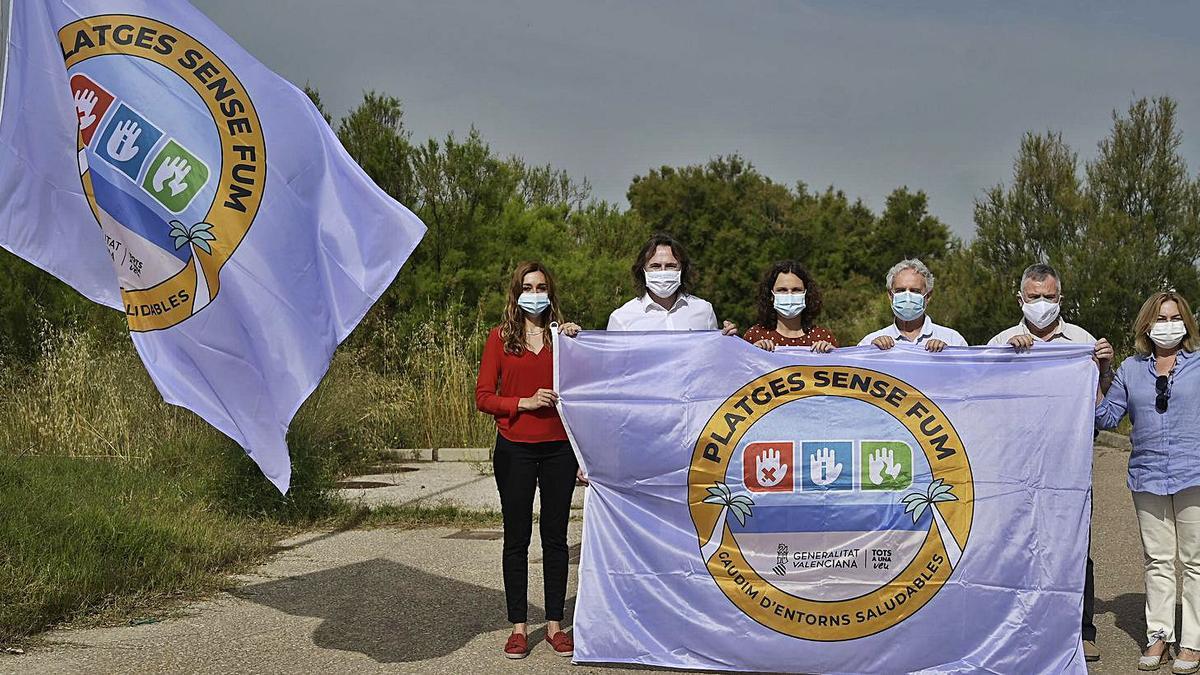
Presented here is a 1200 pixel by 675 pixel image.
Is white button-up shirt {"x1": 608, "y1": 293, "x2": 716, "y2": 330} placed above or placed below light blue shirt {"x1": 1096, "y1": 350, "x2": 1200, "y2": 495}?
above

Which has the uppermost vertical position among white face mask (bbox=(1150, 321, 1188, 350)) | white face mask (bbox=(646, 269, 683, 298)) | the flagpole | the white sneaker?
the flagpole

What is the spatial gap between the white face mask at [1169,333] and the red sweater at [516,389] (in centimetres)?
300

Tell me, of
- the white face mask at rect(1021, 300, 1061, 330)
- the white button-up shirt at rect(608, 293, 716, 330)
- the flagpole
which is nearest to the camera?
the flagpole

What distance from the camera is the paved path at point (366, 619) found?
19.9 feet

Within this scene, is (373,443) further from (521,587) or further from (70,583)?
(521,587)

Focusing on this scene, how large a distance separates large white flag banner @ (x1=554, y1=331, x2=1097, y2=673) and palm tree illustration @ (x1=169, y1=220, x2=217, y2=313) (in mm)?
1760

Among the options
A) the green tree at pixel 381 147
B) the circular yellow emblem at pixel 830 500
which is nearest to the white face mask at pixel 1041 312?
the circular yellow emblem at pixel 830 500

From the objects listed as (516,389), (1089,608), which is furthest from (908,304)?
(516,389)

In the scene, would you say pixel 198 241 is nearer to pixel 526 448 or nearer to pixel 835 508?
pixel 526 448

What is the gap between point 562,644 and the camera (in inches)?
244

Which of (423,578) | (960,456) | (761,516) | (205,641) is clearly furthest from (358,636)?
(960,456)

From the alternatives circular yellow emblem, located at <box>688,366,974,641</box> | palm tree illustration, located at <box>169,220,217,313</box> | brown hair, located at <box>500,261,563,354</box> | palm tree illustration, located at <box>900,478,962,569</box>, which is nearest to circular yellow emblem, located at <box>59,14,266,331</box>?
palm tree illustration, located at <box>169,220,217,313</box>

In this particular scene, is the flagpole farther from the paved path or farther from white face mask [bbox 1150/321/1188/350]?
white face mask [bbox 1150/321/1188/350]

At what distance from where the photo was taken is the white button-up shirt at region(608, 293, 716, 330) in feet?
21.6
